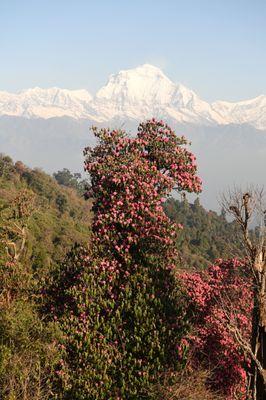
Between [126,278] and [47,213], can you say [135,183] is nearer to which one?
[126,278]

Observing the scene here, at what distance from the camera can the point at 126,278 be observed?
56.3 ft

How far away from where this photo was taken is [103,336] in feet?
51.5

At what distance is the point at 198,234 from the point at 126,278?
423ft

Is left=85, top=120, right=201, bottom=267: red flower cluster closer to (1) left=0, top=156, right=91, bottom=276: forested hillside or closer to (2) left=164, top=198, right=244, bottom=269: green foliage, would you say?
(1) left=0, top=156, right=91, bottom=276: forested hillside

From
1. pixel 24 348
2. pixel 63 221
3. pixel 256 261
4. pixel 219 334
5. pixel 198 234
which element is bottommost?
pixel 24 348

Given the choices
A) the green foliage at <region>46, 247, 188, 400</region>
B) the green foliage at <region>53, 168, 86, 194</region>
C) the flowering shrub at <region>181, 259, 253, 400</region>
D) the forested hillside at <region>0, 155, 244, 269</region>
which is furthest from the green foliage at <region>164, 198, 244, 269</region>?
the green foliage at <region>46, 247, 188, 400</region>

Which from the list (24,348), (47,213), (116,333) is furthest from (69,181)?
(116,333)

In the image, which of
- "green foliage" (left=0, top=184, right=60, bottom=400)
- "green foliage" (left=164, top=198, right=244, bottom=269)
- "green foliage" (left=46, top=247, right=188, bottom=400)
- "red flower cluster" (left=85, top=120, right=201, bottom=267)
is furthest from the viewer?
"green foliage" (left=164, top=198, right=244, bottom=269)

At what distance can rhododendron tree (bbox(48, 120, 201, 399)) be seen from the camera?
15.4m

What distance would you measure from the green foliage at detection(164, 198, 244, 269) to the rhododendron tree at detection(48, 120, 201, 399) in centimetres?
8519

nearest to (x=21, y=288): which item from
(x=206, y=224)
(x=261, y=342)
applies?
(x=261, y=342)

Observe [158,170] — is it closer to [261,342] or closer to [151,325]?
[151,325]

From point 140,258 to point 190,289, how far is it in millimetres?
2944

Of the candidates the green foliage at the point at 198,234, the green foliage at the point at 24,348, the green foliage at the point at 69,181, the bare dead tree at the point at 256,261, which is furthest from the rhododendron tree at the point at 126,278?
the green foliage at the point at 69,181
